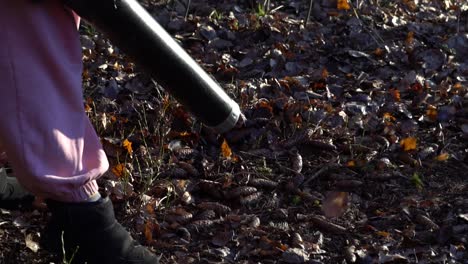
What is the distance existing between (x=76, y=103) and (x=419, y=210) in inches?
50.0

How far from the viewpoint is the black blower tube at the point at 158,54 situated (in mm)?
2330

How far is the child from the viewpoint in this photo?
2.26 metres

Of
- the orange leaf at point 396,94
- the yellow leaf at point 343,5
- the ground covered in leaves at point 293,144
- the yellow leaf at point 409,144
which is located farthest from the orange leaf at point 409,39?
the yellow leaf at point 409,144

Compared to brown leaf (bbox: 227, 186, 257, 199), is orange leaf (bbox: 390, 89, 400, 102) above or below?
below

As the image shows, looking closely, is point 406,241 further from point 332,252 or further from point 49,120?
point 49,120

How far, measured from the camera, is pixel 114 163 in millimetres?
3223

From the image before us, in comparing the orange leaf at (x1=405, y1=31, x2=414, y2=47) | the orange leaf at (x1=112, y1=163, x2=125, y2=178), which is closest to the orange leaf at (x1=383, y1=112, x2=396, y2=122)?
the orange leaf at (x1=405, y1=31, x2=414, y2=47)

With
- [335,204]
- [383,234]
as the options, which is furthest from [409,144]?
[383,234]

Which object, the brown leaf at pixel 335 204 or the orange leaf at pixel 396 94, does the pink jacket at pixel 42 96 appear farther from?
A: the orange leaf at pixel 396 94

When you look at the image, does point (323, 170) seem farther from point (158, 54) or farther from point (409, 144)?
point (158, 54)

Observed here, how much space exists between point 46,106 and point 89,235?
42cm

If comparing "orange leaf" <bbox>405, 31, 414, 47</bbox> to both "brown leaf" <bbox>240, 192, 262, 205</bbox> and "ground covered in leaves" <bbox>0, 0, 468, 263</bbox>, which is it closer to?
"ground covered in leaves" <bbox>0, 0, 468, 263</bbox>

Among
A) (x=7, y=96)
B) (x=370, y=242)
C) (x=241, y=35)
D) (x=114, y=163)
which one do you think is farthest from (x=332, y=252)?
(x=241, y=35)

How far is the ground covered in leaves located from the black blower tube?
0.50 m
